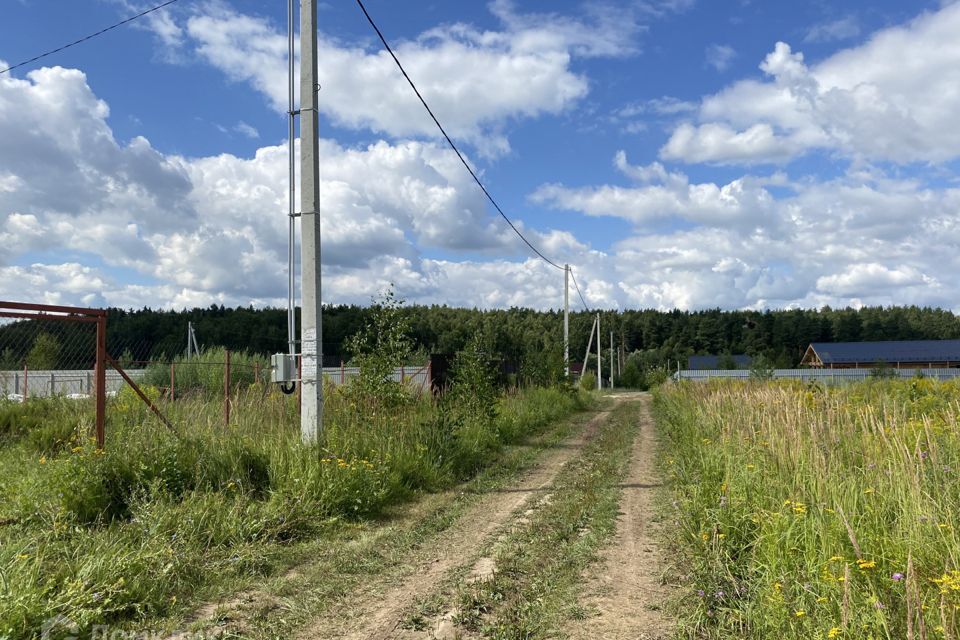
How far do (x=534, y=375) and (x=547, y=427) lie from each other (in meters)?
7.01

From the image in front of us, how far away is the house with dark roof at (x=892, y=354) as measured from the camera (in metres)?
65.6

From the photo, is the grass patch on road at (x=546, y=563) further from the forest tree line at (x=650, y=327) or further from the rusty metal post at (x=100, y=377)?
the forest tree line at (x=650, y=327)

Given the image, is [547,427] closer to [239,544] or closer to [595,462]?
[595,462]

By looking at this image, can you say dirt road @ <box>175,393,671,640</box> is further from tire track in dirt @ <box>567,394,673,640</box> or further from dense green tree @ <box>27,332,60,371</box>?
dense green tree @ <box>27,332,60,371</box>

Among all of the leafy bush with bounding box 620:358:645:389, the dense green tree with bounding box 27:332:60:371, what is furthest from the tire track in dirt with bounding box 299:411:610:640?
the leafy bush with bounding box 620:358:645:389

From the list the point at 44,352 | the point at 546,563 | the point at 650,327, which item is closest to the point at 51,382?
the point at 44,352

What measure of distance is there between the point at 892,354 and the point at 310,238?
2996 inches

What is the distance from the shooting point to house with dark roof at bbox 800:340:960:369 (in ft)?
215

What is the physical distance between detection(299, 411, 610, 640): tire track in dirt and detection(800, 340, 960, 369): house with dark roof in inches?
2605

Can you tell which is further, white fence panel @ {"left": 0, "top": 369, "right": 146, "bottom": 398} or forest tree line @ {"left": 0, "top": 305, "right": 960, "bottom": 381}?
forest tree line @ {"left": 0, "top": 305, "right": 960, "bottom": 381}

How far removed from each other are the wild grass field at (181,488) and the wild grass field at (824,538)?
3.29 m

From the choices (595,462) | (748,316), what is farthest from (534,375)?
(748,316)

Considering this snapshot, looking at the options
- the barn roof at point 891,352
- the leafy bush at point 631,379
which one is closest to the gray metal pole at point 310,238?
the leafy bush at point 631,379

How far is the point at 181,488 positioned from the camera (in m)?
6.43
